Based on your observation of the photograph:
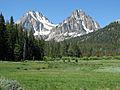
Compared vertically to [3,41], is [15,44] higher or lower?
higher

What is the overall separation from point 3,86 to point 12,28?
119728 mm

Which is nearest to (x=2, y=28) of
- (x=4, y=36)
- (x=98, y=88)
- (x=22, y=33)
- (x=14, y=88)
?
(x=4, y=36)

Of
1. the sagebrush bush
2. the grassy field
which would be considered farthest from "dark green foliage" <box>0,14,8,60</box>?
the sagebrush bush

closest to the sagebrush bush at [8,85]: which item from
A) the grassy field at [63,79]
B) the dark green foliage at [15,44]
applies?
the grassy field at [63,79]

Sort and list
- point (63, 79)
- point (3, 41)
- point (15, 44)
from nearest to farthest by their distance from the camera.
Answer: point (63, 79) → point (3, 41) → point (15, 44)

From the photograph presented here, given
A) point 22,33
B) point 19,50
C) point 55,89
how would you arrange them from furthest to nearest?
point 22,33
point 19,50
point 55,89

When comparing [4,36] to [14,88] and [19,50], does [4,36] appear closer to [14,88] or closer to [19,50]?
[19,50]

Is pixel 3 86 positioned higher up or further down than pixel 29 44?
further down

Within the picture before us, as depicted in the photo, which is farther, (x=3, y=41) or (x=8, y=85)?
(x=3, y=41)

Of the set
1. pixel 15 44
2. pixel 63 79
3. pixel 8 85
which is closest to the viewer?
pixel 8 85

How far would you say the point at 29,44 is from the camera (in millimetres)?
154500

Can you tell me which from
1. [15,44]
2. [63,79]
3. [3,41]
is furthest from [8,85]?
[15,44]

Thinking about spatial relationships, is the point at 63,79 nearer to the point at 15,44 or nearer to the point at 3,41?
the point at 3,41

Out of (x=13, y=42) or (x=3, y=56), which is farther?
(x=13, y=42)
